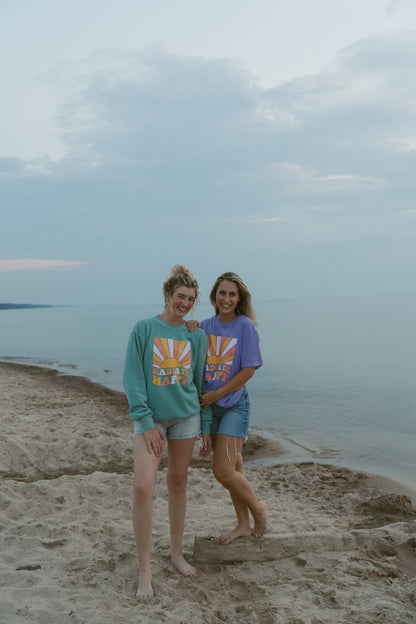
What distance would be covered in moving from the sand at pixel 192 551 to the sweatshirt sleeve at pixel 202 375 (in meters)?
1.09

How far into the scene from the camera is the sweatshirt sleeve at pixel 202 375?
11.0ft

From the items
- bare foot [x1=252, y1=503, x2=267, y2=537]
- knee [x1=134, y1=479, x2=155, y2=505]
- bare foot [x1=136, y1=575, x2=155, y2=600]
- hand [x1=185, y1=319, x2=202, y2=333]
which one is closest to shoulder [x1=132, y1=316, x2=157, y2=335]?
hand [x1=185, y1=319, x2=202, y2=333]

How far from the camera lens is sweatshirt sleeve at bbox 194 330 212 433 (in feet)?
11.0

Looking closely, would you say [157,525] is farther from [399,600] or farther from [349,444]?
[349,444]

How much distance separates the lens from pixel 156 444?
312 centimetres

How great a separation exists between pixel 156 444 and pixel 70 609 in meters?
1.11

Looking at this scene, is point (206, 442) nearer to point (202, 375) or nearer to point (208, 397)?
point (208, 397)

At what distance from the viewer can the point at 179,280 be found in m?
3.29

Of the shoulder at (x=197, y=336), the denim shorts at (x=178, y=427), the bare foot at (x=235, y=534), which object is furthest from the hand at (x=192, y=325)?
the bare foot at (x=235, y=534)

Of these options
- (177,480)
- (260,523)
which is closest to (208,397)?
(177,480)

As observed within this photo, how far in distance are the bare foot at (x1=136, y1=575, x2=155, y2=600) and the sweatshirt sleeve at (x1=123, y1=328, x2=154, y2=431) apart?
1042 millimetres

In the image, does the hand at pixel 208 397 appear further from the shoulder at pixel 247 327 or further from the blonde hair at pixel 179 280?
the blonde hair at pixel 179 280

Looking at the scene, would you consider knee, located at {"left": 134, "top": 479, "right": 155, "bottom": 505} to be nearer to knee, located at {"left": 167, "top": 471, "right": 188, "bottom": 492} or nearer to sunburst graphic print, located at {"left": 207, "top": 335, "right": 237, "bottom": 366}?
knee, located at {"left": 167, "top": 471, "right": 188, "bottom": 492}

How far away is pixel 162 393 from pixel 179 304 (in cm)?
61
